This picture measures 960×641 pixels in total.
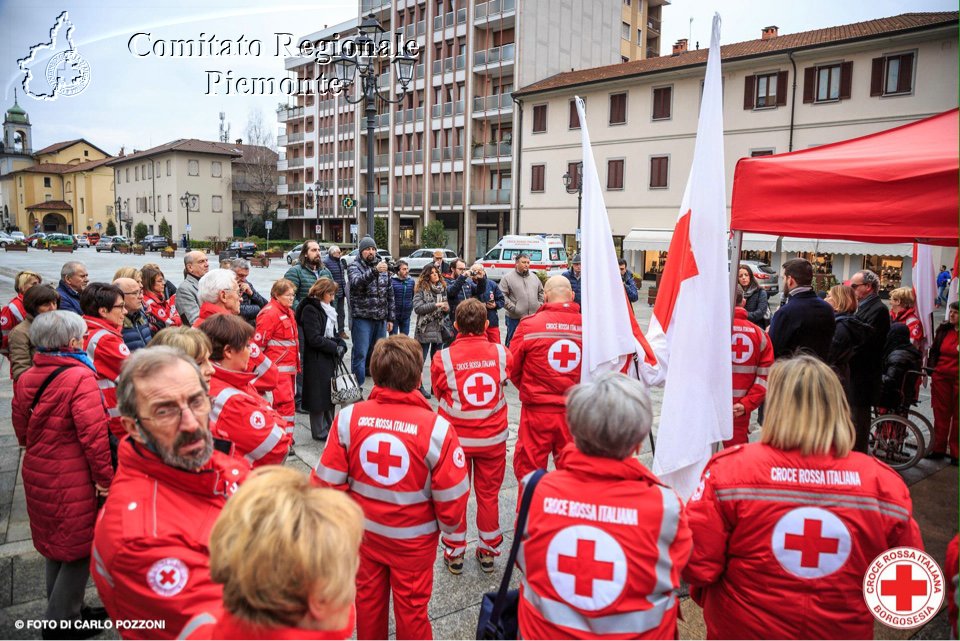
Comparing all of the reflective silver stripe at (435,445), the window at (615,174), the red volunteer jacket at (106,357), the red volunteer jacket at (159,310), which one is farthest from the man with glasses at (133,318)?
the window at (615,174)

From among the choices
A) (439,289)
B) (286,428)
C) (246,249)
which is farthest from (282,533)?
(246,249)

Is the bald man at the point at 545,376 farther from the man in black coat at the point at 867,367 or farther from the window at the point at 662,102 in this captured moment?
the window at the point at 662,102

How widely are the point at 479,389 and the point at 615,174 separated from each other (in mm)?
31723

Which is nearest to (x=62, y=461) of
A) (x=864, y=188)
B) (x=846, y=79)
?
(x=864, y=188)

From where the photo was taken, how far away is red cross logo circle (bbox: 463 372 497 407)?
4.11 meters

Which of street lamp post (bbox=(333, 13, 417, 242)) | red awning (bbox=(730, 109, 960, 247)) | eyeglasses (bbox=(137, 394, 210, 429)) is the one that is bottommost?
eyeglasses (bbox=(137, 394, 210, 429))

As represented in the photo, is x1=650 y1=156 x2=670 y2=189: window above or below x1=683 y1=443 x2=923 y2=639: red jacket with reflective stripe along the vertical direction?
above

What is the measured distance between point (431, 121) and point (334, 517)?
4612 cm

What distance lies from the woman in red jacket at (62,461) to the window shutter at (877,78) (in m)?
30.6

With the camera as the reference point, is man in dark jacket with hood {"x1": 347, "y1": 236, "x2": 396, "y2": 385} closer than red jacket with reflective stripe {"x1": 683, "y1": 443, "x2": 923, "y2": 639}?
No

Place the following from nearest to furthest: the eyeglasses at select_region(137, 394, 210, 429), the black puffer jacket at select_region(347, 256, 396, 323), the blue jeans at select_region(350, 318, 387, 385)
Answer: the eyeglasses at select_region(137, 394, 210, 429) < the black puffer jacket at select_region(347, 256, 396, 323) < the blue jeans at select_region(350, 318, 387, 385)

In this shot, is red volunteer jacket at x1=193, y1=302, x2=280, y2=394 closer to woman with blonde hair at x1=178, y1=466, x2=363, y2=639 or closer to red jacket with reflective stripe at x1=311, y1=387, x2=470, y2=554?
red jacket with reflective stripe at x1=311, y1=387, x2=470, y2=554

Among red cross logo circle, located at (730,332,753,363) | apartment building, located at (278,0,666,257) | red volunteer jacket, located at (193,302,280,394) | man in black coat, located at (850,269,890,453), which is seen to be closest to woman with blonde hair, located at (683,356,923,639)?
red cross logo circle, located at (730,332,753,363)

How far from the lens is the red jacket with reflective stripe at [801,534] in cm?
206
